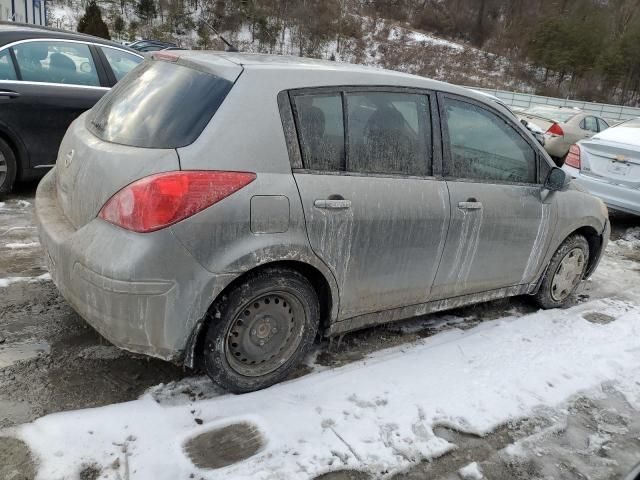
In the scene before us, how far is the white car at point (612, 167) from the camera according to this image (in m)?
6.83

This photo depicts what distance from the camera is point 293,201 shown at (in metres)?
2.69

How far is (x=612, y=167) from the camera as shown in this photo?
7.02 meters

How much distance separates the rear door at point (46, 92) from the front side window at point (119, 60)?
0.73 ft

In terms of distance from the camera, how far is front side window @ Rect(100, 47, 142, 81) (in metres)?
6.10

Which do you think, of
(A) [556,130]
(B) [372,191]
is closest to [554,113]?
(A) [556,130]

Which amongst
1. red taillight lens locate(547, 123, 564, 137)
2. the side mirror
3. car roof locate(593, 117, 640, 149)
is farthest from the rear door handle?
red taillight lens locate(547, 123, 564, 137)

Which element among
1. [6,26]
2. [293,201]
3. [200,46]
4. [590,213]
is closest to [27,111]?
[6,26]

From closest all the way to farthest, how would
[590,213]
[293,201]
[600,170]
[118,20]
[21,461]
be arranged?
1. [21,461]
2. [293,201]
3. [590,213]
4. [600,170]
5. [118,20]

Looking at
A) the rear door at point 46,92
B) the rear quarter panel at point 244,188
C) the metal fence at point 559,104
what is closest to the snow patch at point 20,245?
the rear door at point 46,92

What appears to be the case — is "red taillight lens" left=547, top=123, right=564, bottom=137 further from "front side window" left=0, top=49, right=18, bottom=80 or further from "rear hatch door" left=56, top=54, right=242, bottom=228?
"rear hatch door" left=56, top=54, right=242, bottom=228

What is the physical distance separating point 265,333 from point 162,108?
127cm

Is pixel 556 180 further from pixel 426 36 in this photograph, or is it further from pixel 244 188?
pixel 426 36

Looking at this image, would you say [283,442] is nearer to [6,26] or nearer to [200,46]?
[6,26]

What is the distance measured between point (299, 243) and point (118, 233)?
86cm
